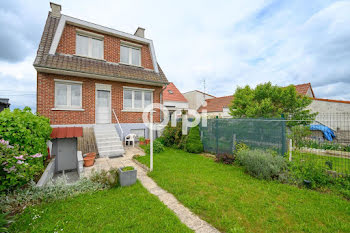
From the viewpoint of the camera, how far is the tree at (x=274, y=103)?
10172mm

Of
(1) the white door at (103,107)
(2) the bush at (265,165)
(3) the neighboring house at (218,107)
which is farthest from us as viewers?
(3) the neighboring house at (218,107)

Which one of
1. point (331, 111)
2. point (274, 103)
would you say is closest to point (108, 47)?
point (274, 103)

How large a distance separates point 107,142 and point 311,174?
8389 millimetres

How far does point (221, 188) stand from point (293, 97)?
10048 millimetres

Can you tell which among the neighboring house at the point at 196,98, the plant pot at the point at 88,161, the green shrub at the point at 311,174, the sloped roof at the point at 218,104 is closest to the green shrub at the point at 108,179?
the plant pot at the point at 88,161

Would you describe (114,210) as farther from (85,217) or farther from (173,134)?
(173,134)

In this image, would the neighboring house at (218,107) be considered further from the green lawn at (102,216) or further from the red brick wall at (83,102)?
the green lawn at (102,216)

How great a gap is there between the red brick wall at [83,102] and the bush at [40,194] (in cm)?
569

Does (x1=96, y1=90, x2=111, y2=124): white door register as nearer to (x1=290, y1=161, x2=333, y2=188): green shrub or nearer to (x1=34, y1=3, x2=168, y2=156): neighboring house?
(x1=34, y1=3, x2=168, y2=156): neighboring house

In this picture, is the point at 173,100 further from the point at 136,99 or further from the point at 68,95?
the point at 68,95

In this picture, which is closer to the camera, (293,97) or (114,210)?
(114,210)

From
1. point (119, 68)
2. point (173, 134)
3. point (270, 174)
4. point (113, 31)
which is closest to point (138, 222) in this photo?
point (270, 174)

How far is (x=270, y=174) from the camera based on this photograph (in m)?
4.69

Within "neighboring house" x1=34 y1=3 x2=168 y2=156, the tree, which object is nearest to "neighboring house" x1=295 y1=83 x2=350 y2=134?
the tree
